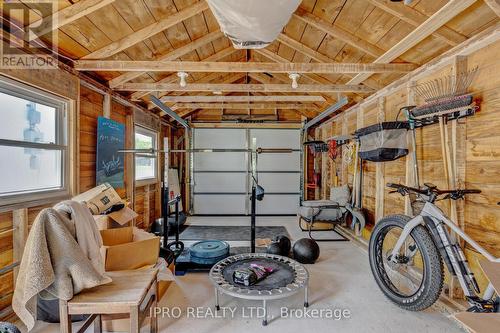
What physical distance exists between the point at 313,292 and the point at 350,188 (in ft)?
8.50

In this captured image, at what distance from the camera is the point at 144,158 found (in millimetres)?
5059

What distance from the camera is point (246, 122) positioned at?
6504 mm

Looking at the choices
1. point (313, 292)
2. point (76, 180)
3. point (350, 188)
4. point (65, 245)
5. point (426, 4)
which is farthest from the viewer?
point (350, 188)

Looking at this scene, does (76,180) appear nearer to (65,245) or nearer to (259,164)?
(65,245)

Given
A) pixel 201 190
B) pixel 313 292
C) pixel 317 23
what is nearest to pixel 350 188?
pixel 313 292

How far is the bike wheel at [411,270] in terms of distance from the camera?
2014 millimetres

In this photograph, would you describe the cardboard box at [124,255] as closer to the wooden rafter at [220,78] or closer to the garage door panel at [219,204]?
the wooden rafter at [220,78]

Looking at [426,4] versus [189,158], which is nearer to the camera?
[426,4]

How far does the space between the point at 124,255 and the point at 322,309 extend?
1.83m

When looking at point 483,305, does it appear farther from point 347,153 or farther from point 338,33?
point 347,153

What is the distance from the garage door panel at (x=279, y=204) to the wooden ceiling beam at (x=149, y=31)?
4712 millimetres

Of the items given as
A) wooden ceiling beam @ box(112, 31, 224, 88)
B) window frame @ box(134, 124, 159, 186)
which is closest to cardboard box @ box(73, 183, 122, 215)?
wooden ceiling beam @ box(112, 31, 224, 88)

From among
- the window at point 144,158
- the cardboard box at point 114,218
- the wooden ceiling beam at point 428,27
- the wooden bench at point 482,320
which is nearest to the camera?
the wooden bench at point 482,320

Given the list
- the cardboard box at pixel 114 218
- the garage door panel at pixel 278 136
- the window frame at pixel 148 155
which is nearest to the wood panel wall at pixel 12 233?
the cardboard box at pixel 114 218
